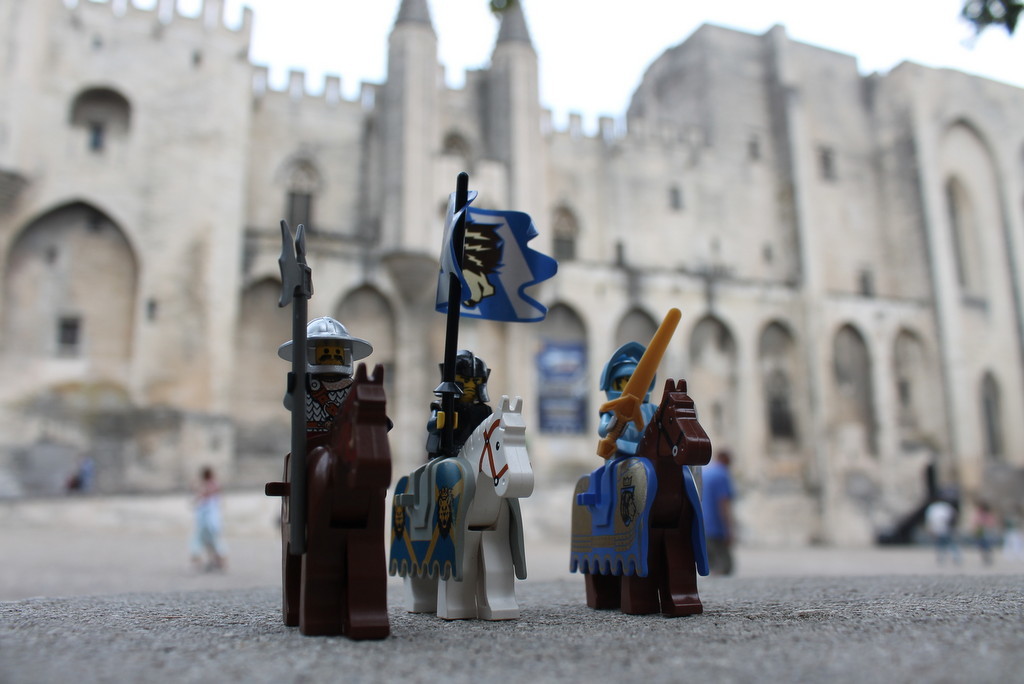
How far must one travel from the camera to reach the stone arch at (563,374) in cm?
2492

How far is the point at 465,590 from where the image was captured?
559cm

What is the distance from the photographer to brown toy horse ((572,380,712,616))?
213 inches

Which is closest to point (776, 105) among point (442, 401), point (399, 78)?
point (399, 78)

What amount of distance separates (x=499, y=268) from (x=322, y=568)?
2595 mm

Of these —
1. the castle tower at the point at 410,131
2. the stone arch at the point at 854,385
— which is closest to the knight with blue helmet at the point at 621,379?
the castle tower at the point at 410,131

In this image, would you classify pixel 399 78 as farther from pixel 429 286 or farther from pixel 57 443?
pixel 57 443

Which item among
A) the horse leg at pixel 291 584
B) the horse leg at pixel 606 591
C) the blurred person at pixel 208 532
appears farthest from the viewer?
the blurred person at pixel 208 532

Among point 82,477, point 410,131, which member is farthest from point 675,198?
point 82,477

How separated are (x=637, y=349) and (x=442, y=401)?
1583 millimetres

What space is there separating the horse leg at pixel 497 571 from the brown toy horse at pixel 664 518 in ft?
2.42

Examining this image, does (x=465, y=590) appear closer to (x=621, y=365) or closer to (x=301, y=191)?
(x=621, y=365)

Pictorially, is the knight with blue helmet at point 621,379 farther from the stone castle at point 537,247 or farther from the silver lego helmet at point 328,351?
the stone castle at point 537,247

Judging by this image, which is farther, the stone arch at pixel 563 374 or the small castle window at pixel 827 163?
the small castle window at pixel 827 163

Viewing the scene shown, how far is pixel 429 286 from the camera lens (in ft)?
77.5
